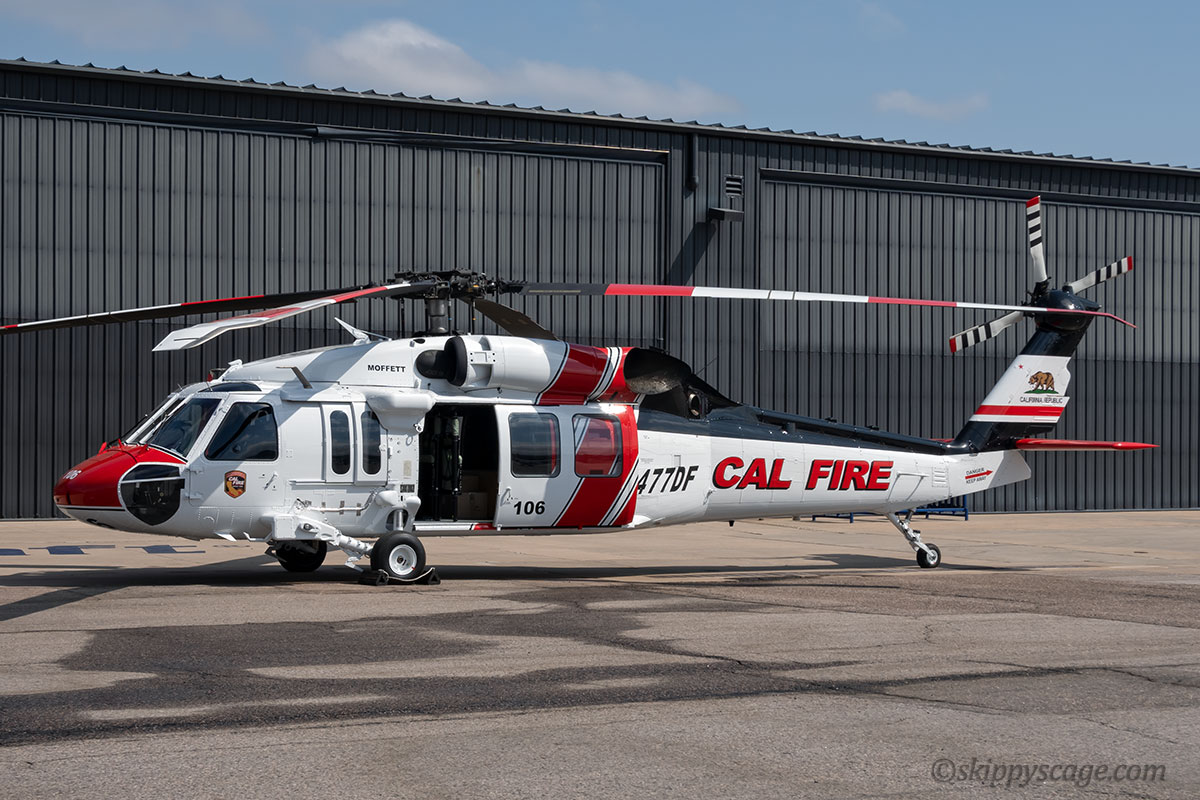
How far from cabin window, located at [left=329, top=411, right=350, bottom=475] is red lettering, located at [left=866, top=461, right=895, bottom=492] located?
701cm

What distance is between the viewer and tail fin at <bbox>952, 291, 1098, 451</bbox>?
58.9ft

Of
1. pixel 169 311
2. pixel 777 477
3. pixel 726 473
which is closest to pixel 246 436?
pixel 169 311

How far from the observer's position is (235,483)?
13.8 meters

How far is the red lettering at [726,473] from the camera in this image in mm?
16234

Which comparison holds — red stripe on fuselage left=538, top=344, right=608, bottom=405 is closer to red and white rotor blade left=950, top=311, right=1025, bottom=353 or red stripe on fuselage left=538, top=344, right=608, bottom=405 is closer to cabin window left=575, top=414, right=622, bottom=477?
cabin window left=575, top=414, right=622, bottom=477

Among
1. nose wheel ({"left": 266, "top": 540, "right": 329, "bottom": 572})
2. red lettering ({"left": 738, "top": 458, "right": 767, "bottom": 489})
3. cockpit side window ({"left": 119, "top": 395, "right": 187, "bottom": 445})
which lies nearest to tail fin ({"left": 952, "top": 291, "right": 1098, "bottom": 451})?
red lettering ({"left": 738, "top": 458, "right": 767, "bottom": 489})

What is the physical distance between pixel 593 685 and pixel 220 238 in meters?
20.4

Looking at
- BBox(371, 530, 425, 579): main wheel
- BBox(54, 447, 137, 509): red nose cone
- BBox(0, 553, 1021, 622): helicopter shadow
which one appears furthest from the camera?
BBox(371, 530, 425, 579): main wheel

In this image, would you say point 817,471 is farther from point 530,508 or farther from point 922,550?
point 530,508

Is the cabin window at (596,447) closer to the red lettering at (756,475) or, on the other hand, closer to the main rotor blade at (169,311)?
the red lettering at (756,475)

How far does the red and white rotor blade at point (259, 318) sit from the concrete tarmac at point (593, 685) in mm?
2523

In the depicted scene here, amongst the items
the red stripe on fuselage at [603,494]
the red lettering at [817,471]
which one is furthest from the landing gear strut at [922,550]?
the red stripe on fuselage at [603,494]

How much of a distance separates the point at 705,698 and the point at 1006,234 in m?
27.2

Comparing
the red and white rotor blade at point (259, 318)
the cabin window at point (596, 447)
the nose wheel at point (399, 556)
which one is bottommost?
the nose wheel at point (399, 556)
